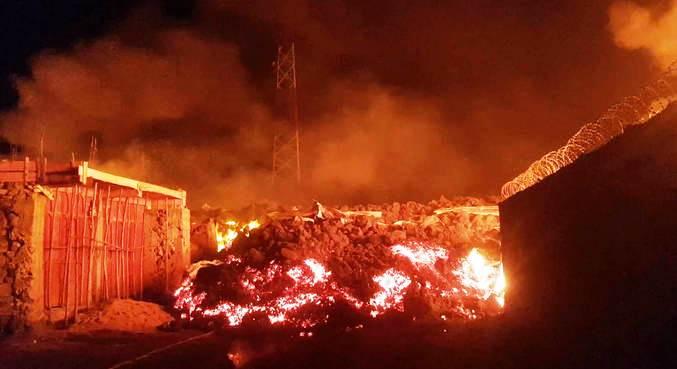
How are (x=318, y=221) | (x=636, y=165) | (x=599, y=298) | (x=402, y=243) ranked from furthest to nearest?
(x=318, y=221)
(x=402, y=243)
(x=599, y=298)
(x=636, y=165)

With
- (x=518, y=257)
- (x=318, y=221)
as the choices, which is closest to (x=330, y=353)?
(x=518, y=257)

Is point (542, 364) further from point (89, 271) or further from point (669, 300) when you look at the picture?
point (89, 271)

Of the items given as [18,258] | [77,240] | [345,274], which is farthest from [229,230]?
[18,258]

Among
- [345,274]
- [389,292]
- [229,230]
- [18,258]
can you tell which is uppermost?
[229,230]

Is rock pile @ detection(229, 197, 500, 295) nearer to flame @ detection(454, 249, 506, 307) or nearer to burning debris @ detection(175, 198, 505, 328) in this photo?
burning debris @ detection(175, 198, 505, 328)

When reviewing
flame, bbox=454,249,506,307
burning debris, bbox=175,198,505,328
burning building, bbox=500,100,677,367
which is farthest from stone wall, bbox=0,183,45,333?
flame, bbox=454,249,506,307

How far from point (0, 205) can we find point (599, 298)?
9.92 metres

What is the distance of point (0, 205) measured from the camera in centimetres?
1106

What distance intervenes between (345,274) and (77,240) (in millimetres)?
6033

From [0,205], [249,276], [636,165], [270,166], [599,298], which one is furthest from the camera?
[270,166]

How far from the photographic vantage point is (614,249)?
6410 millimetres

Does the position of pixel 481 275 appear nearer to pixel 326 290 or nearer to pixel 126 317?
pixel 326 290

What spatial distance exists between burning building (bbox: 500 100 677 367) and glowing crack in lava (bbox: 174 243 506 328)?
17.2 ft

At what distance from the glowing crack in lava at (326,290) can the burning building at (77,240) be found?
4.04 ft
